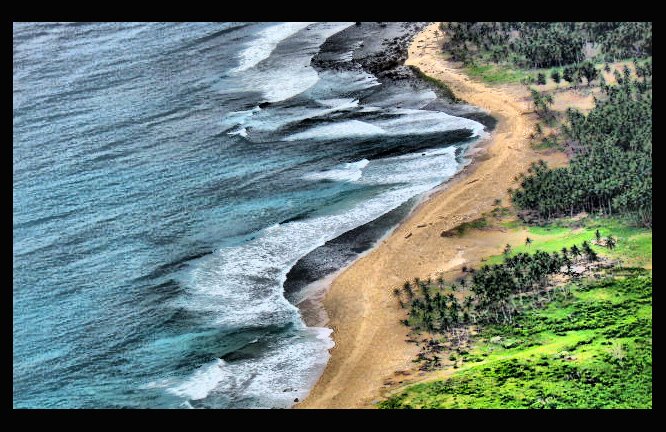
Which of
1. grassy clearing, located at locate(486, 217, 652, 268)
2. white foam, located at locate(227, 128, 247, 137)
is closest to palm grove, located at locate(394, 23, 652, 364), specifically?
grassy clearing, located at locate(486, 217, 652, 268)

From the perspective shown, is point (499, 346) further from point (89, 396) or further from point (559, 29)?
point (559, 29)

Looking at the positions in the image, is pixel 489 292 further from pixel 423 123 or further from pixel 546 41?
pixel 546 41

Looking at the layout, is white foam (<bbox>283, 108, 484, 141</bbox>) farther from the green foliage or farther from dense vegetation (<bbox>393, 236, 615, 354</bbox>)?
dense vegetation (<bbox>393, 236, 615, 354</bbox>)

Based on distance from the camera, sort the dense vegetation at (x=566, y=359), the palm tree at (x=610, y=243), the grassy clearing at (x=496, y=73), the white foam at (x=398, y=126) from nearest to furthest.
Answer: the dense vegetation at (x=566, y=359) < the palm tree at (x=610, y=243) < the white foam at (x=398, y=126) < the grassy clearing at (x=496, y=73)

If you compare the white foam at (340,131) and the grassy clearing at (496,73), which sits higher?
the grassy clearing at (496,73)

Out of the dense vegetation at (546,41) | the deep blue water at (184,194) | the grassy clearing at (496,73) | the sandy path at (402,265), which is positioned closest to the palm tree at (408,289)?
the sandy path at (402,265)

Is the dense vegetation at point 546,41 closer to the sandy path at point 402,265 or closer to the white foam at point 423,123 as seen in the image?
the sandy path at point 402,265

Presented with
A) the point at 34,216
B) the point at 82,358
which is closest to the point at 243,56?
the point at 34,216

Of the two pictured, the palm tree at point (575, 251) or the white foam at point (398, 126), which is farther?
the white foam at point (398, 126)
